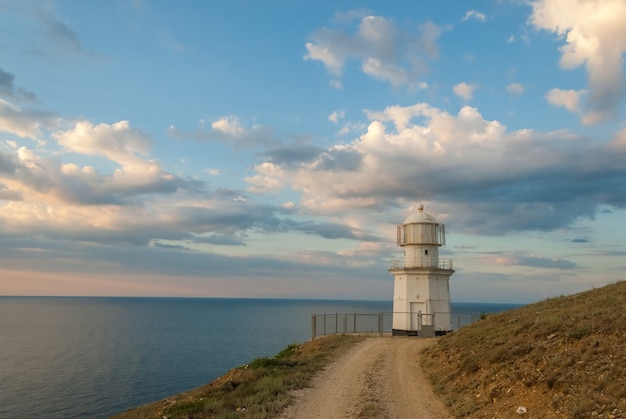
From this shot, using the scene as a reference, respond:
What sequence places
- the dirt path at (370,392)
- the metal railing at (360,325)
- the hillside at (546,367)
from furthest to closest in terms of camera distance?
the metal railing at (360,325) → the dirt path at (370,392) → the hillside at (546,367)

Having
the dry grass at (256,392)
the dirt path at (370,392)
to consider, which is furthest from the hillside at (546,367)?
the dry grass at (256,392)

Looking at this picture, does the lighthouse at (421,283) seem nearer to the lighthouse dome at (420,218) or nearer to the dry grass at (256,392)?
the lighthouse dome at (420,218)

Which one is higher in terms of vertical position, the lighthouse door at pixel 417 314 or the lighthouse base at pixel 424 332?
the lighthouse door at pixel 417 314

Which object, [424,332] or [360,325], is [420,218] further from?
[360,325]

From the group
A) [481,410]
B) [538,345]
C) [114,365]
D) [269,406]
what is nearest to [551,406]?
[481,410]

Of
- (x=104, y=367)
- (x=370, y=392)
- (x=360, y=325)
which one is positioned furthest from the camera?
(x=360, y=325)

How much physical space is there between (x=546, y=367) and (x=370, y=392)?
5.76m

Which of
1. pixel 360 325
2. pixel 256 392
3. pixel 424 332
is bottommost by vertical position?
pixel 360 325

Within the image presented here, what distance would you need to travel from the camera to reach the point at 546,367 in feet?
46.2

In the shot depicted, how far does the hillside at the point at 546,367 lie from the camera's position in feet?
38.7

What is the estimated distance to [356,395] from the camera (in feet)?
52.7

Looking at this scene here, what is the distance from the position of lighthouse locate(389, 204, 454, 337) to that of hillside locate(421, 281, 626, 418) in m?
14.8

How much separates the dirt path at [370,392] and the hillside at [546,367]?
0.77 metres

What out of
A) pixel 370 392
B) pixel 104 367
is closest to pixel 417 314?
pixel 370 392
